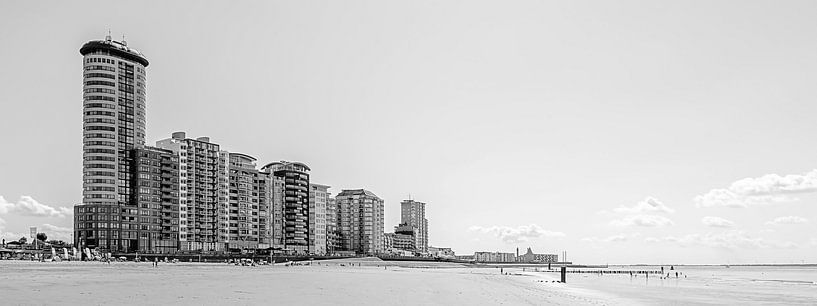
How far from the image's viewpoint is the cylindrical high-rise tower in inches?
6550

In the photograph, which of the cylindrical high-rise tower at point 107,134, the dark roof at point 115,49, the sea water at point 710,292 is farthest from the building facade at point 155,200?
the sea water at point 710,292

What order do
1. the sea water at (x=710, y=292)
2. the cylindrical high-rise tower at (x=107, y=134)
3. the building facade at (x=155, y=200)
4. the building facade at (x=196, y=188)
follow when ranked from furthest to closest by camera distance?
the building facade at (x=196, y=188) → the building facade at (x=155, y=200) → the cylindrical high-rise tower at (x=107, y=134) → the sea water at (x=710, y=292)

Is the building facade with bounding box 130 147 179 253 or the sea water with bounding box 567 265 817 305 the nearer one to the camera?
the sea water with bounding box 567 265 817 305

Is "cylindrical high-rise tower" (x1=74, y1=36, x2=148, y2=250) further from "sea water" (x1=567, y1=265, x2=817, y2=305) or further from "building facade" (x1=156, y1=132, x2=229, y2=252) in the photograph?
"sea water" (x1=567, y1=265, x2=817, y2=305)

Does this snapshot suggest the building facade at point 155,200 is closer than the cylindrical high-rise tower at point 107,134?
No

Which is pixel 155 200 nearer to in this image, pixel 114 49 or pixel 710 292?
pixel 114 49

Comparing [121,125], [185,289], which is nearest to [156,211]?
[121,125]

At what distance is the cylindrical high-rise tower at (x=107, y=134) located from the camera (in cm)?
16638

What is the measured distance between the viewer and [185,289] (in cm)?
4312

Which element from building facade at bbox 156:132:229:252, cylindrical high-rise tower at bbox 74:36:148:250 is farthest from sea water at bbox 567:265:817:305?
building facade at bbox 156:132:229:252

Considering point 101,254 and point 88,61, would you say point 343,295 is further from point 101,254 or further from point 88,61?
point 88,61

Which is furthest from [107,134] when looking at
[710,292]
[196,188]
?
[710,292]

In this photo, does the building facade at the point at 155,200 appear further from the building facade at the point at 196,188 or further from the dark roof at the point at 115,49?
the dark roof at the point at 115,49

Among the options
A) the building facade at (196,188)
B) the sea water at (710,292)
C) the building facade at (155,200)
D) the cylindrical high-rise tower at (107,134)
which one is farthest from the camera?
the building facade at (196,188)
